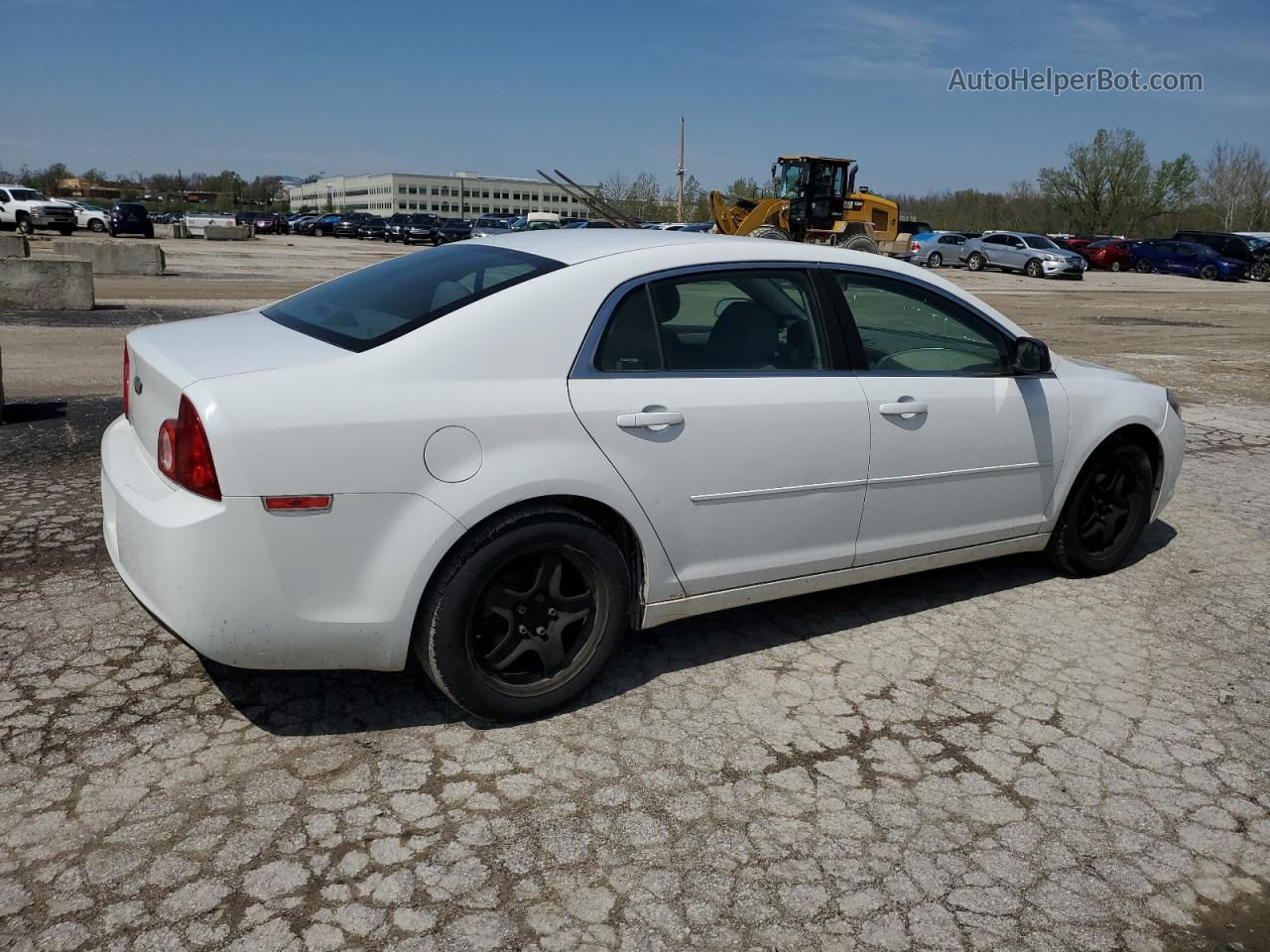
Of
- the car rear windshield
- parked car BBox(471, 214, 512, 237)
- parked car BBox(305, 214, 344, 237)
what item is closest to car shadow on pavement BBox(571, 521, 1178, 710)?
the car rear windshield

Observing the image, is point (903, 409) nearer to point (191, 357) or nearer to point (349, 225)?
point (191, 357)

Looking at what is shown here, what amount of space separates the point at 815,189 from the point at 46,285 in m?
19.5

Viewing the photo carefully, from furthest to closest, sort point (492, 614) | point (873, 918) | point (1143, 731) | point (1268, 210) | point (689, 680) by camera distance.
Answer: point (1268, 210), point (689, 680), point (1143, 731), point (492, 614), point (873, 918)

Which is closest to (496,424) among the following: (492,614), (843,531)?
(492,614)

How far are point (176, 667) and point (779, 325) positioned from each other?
252 centimetres

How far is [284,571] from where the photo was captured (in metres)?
2.87

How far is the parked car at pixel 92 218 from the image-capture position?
4738cm

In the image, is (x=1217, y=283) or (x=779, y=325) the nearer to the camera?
(x=779, y=325)

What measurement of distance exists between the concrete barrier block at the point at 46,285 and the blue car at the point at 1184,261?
135 ft

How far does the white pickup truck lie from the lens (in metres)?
41.2

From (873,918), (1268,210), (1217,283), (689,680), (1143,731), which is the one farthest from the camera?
(1268,210)

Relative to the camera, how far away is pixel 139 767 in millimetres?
2984

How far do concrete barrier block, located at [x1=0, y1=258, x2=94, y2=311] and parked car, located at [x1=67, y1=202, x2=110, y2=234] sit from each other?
120 ft

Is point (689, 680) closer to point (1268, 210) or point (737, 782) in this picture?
point (737, 782)
